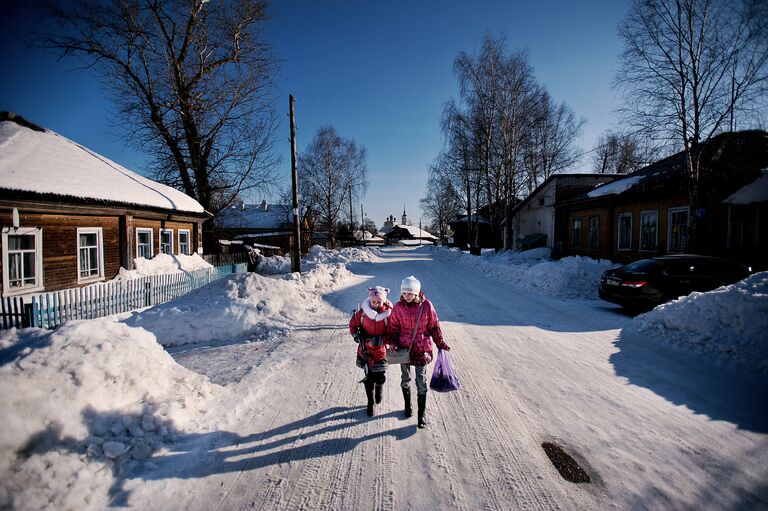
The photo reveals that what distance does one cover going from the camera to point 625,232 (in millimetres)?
17234

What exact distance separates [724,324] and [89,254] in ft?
56.0

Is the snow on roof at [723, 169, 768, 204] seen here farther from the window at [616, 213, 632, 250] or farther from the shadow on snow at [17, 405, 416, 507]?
the shadow on snow at [17, 405, 416, 507]

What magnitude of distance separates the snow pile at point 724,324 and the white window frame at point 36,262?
1528 centimetres

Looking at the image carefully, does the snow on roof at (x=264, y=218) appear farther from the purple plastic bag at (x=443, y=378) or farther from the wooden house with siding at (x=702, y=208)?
the purple plastic bag at (x=443, y=378)

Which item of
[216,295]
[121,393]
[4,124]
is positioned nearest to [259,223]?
[4,124]

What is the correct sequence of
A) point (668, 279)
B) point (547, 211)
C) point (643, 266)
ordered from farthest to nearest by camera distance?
point (547, 211), point (643, 266), point (668, 279)

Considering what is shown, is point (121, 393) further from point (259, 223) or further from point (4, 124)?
point (259, 223)

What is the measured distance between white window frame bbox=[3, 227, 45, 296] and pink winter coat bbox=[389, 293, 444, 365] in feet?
36.7

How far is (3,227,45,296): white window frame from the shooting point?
8.88 meters

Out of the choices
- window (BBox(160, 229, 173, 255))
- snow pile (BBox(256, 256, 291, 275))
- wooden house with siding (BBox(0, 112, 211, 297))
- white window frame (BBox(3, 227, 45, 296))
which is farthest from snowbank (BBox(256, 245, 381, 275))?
white window frame (BBox(3, 227, 45, 296))

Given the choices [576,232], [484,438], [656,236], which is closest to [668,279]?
[484,438]

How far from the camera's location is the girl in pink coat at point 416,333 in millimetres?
3600

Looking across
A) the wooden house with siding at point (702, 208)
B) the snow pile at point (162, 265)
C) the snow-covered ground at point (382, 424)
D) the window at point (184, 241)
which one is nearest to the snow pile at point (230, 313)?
the snow-covered ground at point (382, 424)

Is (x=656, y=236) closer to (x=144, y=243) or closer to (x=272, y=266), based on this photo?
(x=272, y=266)
